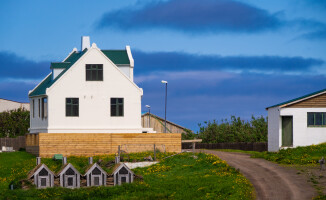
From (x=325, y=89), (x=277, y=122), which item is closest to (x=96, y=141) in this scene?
(x=277, y=122)

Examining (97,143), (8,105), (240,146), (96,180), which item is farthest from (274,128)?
(8,105)

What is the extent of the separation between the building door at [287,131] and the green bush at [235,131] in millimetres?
26183

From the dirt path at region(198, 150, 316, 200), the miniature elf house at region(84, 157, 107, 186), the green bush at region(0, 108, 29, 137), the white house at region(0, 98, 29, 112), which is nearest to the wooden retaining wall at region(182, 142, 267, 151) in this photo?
the dirt path at region(198, 150, 316, 200)

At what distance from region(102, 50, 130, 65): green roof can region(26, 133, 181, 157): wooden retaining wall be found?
398 inches

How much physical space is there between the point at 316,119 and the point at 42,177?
2717cm

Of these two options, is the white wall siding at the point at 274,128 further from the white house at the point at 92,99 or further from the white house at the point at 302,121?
the white house at the point at 92,99

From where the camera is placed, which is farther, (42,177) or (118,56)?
(118,56)

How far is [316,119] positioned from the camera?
170 ft

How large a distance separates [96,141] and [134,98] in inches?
257

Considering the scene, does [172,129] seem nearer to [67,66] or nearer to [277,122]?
[67,66]

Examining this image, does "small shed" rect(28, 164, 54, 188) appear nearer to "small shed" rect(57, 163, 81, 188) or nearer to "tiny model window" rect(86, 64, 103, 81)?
"small shed" rect(57, 163, 81, 188)

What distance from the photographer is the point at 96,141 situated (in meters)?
53.7

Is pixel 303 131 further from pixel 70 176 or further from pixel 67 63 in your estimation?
pixel 67 63

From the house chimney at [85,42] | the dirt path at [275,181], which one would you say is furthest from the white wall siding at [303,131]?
the house chimney at [85,42]
